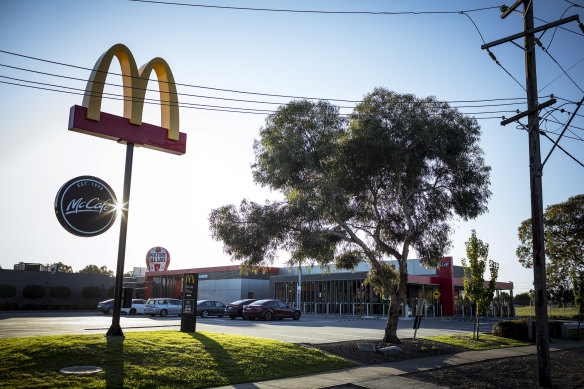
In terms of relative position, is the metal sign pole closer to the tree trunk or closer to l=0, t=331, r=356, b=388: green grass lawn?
l=0, t=331, r=356, b=388: green grass lawn

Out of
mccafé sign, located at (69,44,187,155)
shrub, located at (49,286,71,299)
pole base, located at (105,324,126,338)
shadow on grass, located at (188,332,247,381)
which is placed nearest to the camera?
shadow on grass, located at (188,332,247,381)

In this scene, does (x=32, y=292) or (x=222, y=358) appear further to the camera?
(x=32, y=292)

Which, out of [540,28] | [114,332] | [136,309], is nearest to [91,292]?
[136,309]

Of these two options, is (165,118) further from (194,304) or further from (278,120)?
(194,304)

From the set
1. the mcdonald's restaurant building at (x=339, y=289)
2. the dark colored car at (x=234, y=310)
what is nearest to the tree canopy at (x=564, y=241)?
the mcdonald's restaurant building at (x=339, y=289)

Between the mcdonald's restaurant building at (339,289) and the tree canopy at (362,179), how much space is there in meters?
20.8

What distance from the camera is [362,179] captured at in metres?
17.2

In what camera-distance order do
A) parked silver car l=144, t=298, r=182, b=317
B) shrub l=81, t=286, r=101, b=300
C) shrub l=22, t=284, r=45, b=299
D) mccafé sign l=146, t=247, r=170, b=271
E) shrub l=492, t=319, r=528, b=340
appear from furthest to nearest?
mccafé sign l=146, t=247, r=170, b=271, shrub l=81, t=286, r=101, b=300, shrub l=22, t=284, r=45, b=299, parked silver car l=144, t=298, r=182, b=317, shrub l=492, t=319, r=528, b=340

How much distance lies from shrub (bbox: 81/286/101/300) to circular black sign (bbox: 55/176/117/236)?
4132cm

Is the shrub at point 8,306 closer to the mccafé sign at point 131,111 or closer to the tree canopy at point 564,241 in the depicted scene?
the mccafé sign at point 131,111

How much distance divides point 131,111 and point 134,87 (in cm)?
79

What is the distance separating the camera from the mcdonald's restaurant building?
1689 inches

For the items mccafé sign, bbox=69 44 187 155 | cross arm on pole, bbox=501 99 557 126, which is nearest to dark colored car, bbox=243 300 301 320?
mccafé sign, bbox=69 44 187 155

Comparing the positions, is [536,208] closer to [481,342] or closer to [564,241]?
[481,342]
